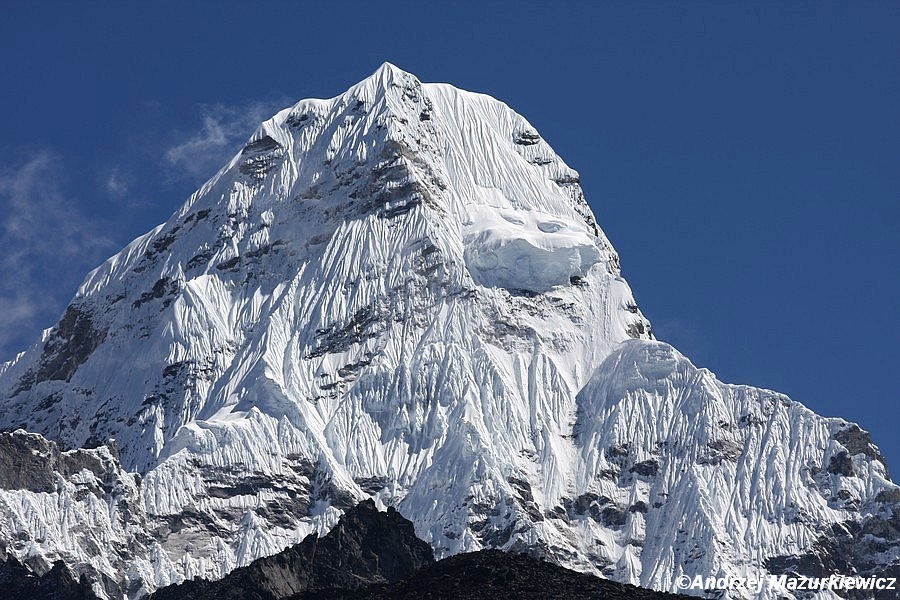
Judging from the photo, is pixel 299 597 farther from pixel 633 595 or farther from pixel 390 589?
pixel 633 595

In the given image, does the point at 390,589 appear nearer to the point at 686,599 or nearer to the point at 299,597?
the point at 299,597

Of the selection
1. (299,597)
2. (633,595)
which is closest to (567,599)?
(633,595)

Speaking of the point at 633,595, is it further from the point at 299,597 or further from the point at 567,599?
the point at 299,597

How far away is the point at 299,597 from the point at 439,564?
7.57m

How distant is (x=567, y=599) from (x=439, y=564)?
11586 millimetres

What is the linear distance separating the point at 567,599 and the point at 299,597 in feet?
54.2

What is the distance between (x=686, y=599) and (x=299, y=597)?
2032 cm

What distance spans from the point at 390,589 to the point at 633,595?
41.8 ft

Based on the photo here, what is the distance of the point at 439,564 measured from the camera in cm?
16162

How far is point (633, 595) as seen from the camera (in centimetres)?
15450

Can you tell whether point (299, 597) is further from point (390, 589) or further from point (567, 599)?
point (567, 599)

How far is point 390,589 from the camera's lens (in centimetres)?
15775

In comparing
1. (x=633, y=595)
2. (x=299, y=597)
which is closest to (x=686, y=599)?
(x=633, y=595)

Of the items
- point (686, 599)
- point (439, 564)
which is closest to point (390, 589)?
point (439, 564)
